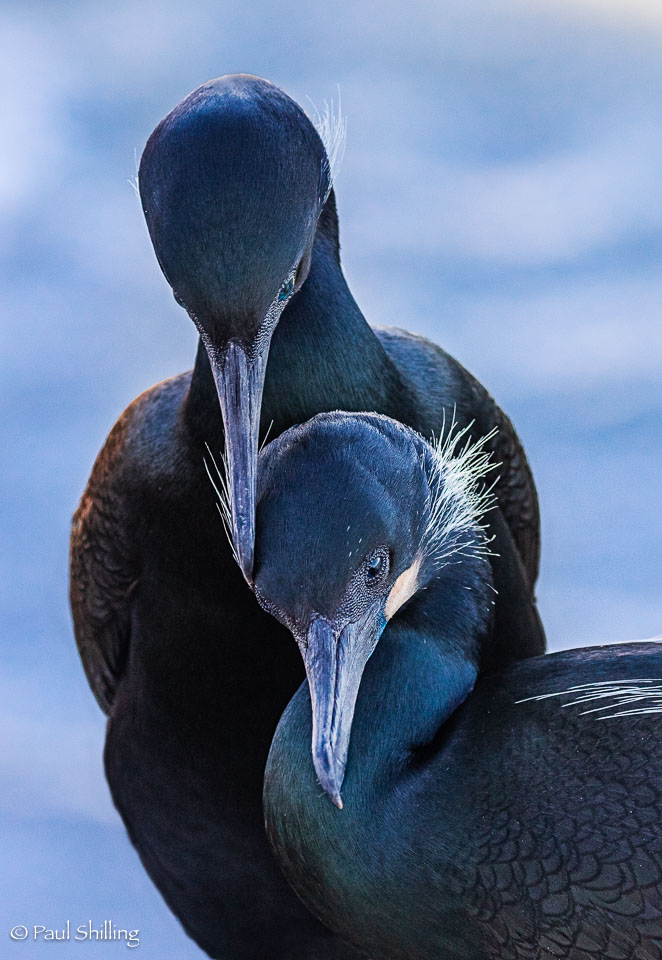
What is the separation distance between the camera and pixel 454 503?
230 cm

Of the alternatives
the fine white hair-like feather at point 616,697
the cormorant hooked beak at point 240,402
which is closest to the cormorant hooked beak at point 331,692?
the cormorant hooked beak at point 240,402

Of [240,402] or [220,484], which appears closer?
[240,402]

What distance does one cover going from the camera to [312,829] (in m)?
2.15

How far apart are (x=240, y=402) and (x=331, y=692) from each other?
16.1 inches

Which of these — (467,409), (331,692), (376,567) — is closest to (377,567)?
(376,567)

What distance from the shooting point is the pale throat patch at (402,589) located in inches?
84.3

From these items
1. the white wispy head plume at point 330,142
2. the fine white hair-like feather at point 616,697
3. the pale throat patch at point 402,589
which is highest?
the white wispy head plume at point 330,142

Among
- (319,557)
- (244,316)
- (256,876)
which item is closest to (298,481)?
(319,557)

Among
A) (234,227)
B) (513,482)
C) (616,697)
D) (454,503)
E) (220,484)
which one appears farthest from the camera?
(513,482)

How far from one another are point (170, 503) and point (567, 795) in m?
0.82

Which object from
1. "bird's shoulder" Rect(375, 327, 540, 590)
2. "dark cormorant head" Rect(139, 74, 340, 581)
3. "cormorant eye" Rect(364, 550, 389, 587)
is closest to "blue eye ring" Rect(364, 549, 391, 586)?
"cormorant eye" Rect(364, 550, 389, 587)

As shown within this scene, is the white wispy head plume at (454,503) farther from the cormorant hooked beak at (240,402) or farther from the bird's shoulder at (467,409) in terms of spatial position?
the cormorant hooked beak at (240,402)

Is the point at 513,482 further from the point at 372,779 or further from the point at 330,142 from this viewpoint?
the point at 372,779

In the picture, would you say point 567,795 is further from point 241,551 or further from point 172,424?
point 172,424
